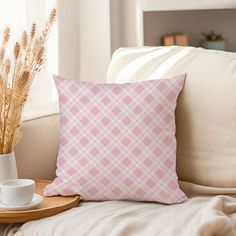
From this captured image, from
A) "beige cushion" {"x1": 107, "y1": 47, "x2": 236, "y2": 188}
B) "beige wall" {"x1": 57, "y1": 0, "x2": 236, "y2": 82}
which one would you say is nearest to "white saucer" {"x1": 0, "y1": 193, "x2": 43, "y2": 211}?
"beige cushion" {"x1": 107, "y1": 47, "x2": 236, "y2": 188}

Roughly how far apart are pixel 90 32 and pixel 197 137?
1.21 metres

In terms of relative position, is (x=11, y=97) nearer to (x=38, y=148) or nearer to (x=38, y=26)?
(x=38, y=148)

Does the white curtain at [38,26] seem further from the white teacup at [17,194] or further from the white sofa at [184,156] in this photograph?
the white teacup at [17,194]

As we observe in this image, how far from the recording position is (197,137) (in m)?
1.81

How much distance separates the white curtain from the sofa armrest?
406mm

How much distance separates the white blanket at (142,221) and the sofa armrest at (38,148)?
0.29 m

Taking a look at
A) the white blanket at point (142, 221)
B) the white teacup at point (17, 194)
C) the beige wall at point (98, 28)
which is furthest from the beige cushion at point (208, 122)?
the beige wall at point (98, 28)

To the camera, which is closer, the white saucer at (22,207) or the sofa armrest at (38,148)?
the white saucer at (22,207)

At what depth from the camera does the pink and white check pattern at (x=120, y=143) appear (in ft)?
5.61

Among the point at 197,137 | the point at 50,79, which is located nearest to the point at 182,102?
the point at 197,137

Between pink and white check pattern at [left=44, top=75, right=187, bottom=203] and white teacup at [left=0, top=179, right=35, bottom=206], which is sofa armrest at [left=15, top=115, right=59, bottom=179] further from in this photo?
white teacup at [left=0, top=179, right=35, bottom=206]

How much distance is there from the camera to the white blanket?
1424mm

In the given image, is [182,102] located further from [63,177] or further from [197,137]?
[63,177]

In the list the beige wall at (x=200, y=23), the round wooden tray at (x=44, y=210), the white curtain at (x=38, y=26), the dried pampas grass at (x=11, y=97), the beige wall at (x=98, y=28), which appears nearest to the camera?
the round wooden tray at (x=44, y=210)
